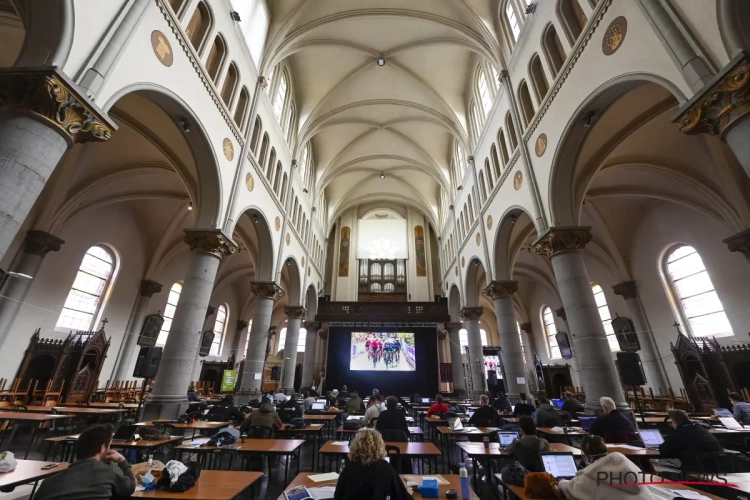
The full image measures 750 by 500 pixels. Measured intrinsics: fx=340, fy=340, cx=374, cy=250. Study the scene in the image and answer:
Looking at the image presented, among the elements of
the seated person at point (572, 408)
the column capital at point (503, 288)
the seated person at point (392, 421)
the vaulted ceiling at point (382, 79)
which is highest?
the vaulted ceiling at point (382, 79)

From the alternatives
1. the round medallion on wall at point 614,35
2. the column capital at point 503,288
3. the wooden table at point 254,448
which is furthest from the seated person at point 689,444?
the column capital at point 503,288

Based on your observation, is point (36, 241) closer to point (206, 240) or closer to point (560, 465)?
point (206, 240)

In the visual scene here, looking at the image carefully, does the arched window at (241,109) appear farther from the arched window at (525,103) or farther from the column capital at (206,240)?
the arched window at (525,103)

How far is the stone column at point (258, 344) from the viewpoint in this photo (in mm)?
12125

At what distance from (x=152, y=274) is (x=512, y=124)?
1706cm

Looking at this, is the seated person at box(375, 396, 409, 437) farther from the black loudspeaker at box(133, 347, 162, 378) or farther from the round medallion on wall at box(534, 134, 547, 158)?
the round medallion on wall at box(534, 134, 547, 158)

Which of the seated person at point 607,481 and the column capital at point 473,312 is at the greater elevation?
the column capital at point 473,312

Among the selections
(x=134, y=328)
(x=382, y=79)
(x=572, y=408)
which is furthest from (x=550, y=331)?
(x=134, y=328)

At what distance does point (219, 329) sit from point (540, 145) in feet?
71.1

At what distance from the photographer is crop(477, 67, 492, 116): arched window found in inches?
571

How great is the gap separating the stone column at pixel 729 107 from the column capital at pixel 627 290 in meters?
12.3

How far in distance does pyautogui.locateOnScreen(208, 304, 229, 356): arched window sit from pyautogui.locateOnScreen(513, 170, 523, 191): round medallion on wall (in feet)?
64.4

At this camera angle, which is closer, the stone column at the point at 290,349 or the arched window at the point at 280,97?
the arched window at the point at 280,97

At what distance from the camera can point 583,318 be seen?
778 cm
